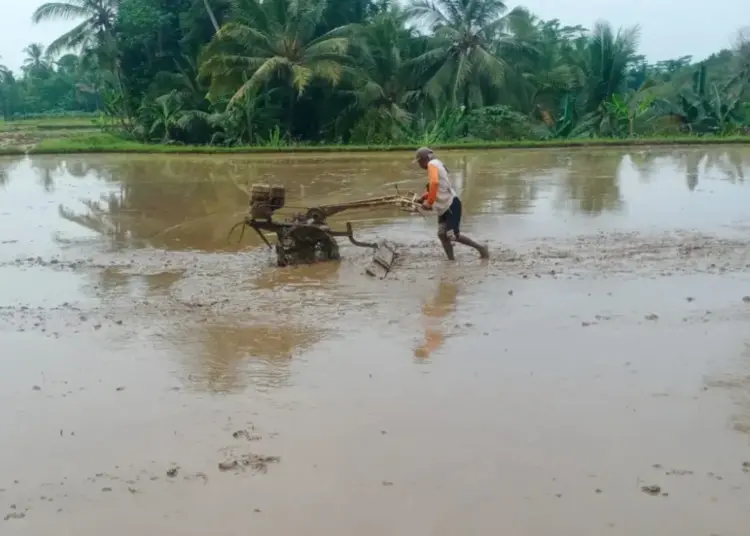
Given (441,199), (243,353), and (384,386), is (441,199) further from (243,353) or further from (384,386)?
(384,386)

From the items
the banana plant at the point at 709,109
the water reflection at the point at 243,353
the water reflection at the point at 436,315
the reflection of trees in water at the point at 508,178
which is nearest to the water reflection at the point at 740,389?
the water reflection at the point at 436,315

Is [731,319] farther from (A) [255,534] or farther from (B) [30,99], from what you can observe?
(B) [30,99]

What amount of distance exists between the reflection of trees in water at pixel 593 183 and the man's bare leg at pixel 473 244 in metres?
4.12

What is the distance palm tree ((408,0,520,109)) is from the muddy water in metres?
18.2

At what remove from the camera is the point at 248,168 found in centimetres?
2128

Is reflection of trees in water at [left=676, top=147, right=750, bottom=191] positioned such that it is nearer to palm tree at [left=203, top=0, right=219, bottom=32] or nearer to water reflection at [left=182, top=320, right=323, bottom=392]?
water reflection at [left=182, top=320, right=323, bottom=392]

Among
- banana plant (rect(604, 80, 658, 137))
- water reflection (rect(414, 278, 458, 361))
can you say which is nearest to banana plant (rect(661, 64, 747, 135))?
banana plant (rect(604, 80, 658, 137))

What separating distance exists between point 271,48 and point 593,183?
1420 centimetres

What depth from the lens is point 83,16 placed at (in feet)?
99.3

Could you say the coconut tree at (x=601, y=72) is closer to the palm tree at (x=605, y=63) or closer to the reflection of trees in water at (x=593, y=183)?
the palm tree at (x=605, y=63)

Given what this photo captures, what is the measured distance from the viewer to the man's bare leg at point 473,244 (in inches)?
352

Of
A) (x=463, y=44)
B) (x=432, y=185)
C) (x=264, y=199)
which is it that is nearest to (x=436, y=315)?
(x=432, y=185)

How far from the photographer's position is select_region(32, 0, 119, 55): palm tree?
97.8 ft

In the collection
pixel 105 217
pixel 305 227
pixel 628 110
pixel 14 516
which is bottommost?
pixel 14 516
